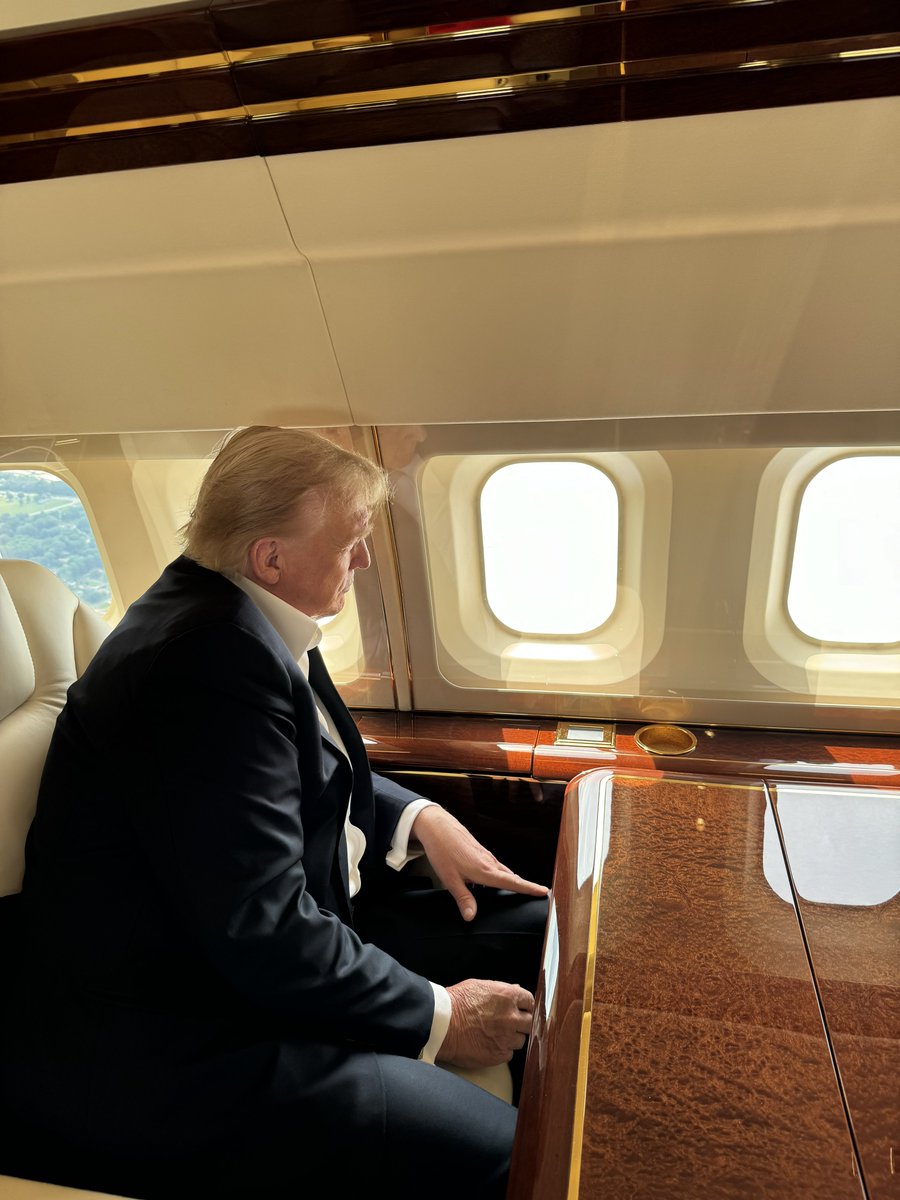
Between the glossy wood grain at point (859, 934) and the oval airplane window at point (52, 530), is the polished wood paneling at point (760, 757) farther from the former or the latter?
the oval airplane window at point (52, 530)

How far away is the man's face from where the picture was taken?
1.66 m

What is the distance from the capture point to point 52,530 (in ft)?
8.87

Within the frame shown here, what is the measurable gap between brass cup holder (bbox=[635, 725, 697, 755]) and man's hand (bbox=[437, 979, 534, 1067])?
2.84 feet

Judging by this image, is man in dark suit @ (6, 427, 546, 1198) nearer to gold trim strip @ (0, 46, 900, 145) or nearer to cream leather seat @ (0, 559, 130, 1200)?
cream leather seat @ (0, 559, 130, 1200)

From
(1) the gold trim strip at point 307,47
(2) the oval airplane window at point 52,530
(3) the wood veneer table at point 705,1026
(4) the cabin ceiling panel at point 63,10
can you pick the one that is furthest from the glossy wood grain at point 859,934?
(2) the oval airplane window at point 52,530

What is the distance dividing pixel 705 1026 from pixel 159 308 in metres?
1.70

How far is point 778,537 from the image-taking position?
2.17m

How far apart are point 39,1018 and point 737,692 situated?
72.7 inches

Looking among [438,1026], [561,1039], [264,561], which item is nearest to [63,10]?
[264,561]

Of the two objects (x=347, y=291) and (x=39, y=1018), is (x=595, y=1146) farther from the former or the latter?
(x=347, y=291)

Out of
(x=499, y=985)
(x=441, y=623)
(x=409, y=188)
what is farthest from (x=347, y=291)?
(x=499, y=985)

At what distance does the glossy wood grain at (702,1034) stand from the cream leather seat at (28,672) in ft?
3.32

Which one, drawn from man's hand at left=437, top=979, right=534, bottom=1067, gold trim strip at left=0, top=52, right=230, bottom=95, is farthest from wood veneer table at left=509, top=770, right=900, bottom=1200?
gold trim strip at left=0, top=52, right=230, bottom=95

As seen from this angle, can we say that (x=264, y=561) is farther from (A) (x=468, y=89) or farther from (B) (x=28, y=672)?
(A) (x=468, y=89)
